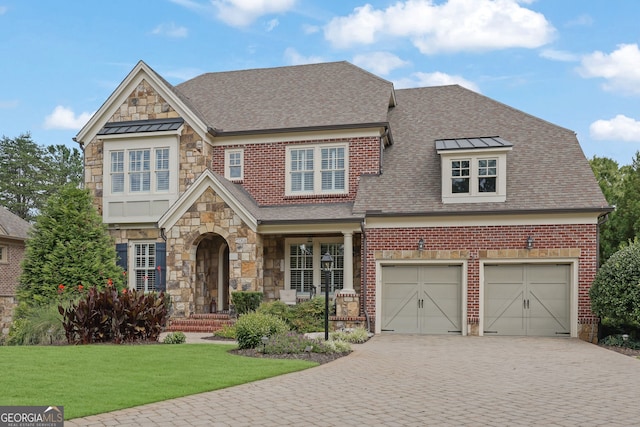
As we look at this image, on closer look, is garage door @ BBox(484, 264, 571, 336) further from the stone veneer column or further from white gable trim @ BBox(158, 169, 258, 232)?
white gable trim @ BBox(158, 169, 258, 232)

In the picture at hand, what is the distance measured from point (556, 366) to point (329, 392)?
5.36 meters

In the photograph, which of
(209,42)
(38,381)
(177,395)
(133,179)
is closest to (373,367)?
(177,395)

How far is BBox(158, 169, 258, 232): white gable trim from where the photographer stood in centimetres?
1814

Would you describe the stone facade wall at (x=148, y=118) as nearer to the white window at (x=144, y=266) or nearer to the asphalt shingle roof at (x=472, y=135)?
the white window at (x=144, y=266)

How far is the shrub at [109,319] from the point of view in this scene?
13913mm

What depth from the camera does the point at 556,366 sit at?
37.3ft

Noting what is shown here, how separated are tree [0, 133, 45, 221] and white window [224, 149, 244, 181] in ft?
116

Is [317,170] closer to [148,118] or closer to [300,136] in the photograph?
[300,136]

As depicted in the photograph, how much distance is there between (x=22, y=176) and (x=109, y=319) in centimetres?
4356

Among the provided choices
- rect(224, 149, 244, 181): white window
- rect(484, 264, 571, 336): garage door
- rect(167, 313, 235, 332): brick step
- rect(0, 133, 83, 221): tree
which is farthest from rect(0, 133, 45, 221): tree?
rect(484, 264, 571, 336): garage door

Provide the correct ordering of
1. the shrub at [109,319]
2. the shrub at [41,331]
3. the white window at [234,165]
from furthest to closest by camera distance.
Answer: the white window at [234,165] → the shrub at [41,331] → the shrub at [109,319]

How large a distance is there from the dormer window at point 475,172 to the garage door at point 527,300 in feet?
7.55

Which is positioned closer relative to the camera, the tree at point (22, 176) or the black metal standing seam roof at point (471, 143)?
the black metal standing seam roof at point (471, 143)

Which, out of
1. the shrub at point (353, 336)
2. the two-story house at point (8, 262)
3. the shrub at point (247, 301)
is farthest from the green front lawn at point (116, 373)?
the two-story house at point (8, 262)
